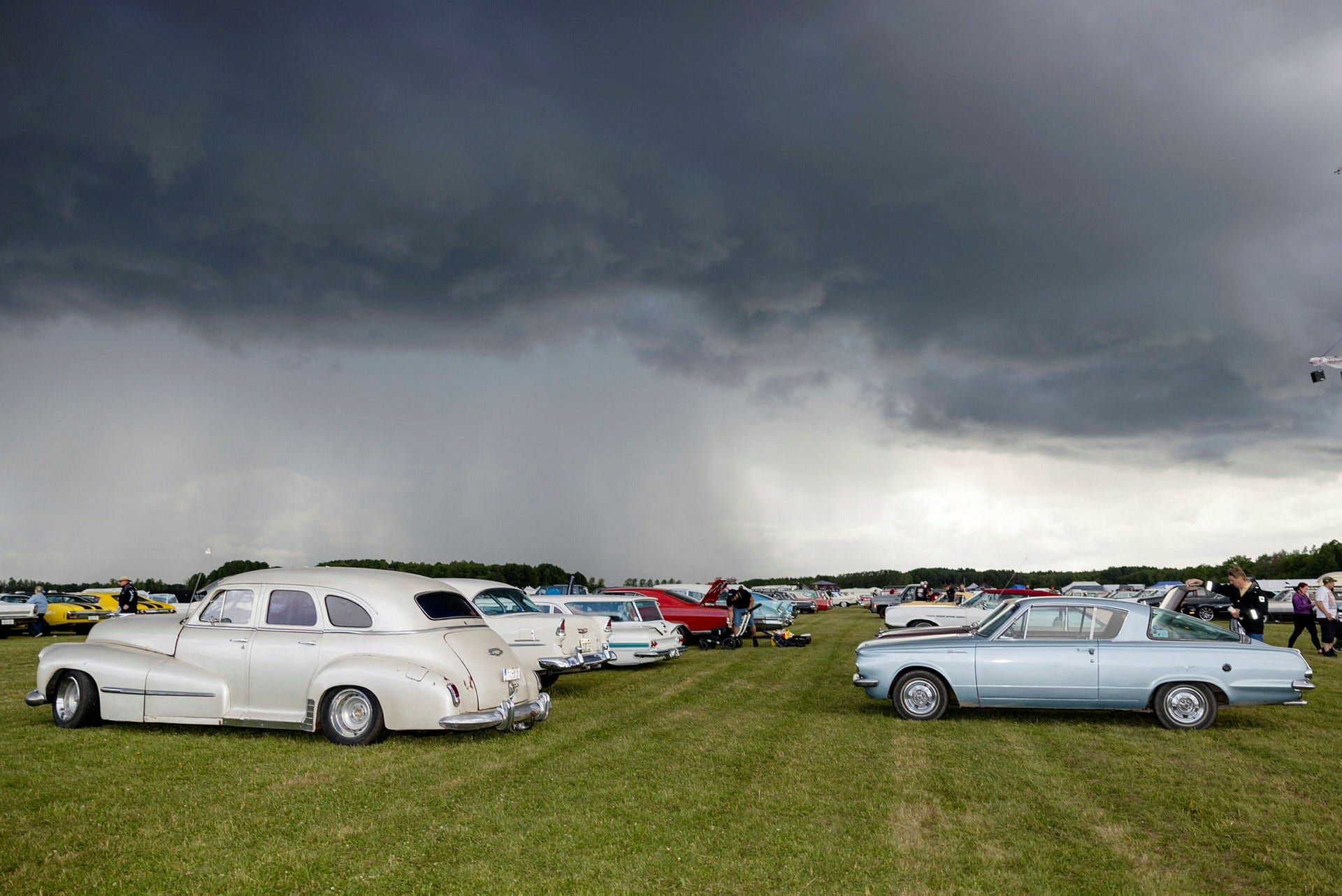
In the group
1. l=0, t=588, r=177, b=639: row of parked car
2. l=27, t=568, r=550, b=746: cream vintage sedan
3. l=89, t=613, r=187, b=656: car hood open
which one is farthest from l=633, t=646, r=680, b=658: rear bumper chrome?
l=0, t=588, r=177, b=639: row of parked car

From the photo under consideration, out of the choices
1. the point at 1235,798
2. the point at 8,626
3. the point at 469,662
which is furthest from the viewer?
the point at 8,626

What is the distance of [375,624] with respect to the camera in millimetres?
10102

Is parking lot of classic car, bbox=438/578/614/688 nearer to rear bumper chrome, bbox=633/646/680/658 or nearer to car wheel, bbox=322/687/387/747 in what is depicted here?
rear bumper chrome, bbox=633/646/680/658

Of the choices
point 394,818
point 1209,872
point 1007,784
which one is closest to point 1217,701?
point 1007,784

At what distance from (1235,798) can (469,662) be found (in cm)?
722

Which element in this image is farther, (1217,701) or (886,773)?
(1217,701)

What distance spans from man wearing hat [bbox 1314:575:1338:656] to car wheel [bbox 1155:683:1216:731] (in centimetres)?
1203

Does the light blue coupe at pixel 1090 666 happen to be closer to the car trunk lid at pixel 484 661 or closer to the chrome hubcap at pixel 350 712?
the car trunk lid at pixel 484 661

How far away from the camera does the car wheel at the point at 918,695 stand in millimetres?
11656

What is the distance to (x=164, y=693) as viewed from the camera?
10273 mm

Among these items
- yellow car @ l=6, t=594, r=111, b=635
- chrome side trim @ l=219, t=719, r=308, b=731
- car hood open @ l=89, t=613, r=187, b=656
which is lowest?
yellow car @ l=6, t=594, r=111, b=635

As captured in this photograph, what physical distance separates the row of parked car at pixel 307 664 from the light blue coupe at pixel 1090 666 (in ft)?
15.5

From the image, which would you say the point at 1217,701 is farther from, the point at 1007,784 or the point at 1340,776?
the point at 1007,784

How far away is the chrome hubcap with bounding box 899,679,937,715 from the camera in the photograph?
11.7 metres
